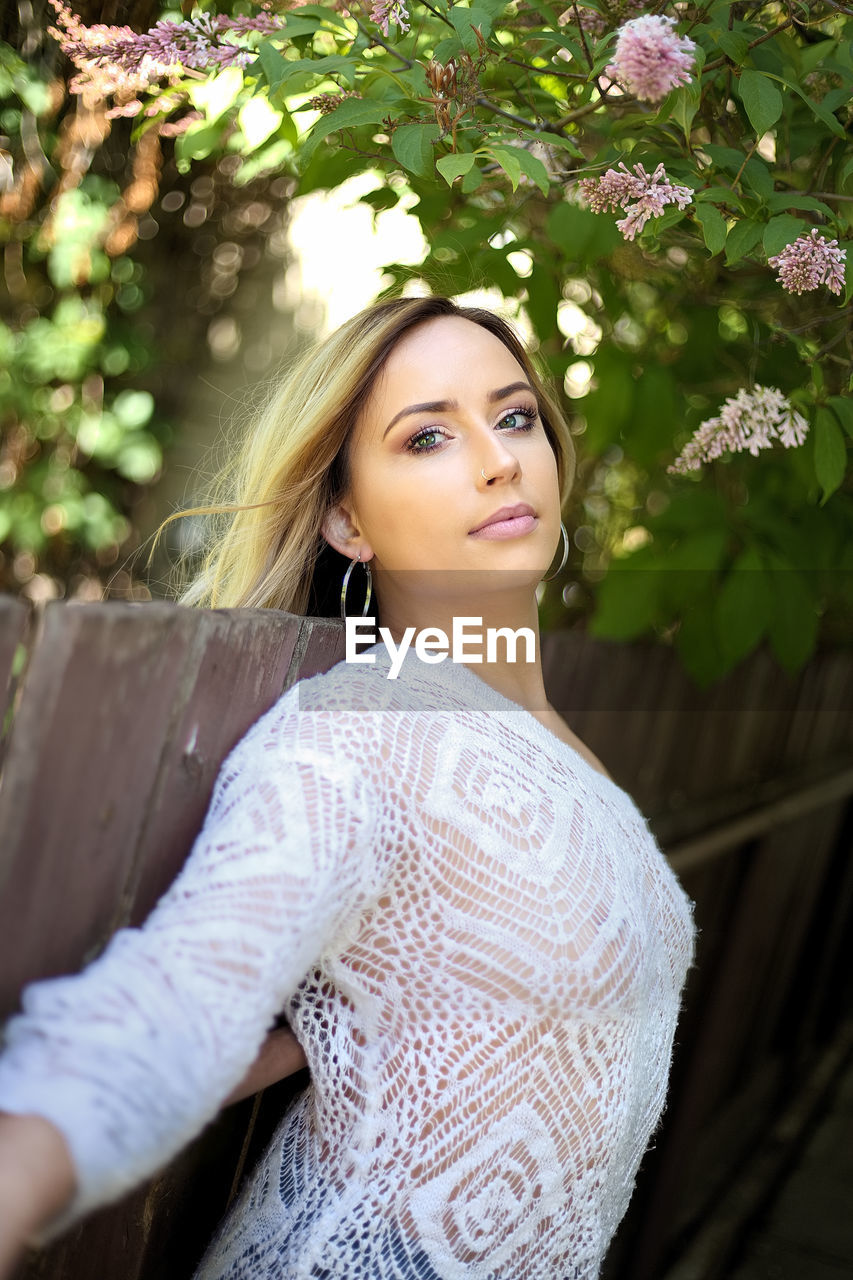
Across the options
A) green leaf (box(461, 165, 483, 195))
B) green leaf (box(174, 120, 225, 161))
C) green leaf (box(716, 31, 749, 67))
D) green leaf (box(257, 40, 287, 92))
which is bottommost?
green leaf (box(174, 120, 225, 161))

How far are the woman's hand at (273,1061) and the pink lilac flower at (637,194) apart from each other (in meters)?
1.12

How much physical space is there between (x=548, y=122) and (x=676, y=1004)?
1.32m

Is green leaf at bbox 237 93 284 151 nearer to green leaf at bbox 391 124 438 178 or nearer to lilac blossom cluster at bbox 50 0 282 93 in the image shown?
lilac blossom cluster at bbox 50 0 282 93

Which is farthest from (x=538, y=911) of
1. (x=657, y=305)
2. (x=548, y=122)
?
(x=657, y=305)

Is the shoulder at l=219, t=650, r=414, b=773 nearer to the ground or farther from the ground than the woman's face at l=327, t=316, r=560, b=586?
nearer to the ground

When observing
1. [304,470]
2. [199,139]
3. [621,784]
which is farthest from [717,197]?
[621,784]

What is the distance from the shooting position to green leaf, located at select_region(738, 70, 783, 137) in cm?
138

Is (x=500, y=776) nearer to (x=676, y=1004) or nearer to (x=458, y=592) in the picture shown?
(x=458, y=592)

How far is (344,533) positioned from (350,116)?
64cm

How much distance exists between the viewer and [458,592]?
167 centimetres

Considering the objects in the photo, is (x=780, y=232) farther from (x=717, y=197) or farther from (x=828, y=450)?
(x=828, y=450)

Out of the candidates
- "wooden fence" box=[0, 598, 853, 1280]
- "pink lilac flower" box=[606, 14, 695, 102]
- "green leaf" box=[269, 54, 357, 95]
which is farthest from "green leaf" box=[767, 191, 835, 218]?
"wooden fence" box=[0, 598, 853, 1280]

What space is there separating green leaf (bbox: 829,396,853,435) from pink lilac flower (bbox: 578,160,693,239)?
411 mm

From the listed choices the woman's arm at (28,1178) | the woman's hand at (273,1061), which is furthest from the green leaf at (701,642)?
the woman's arm at (28,1178)
